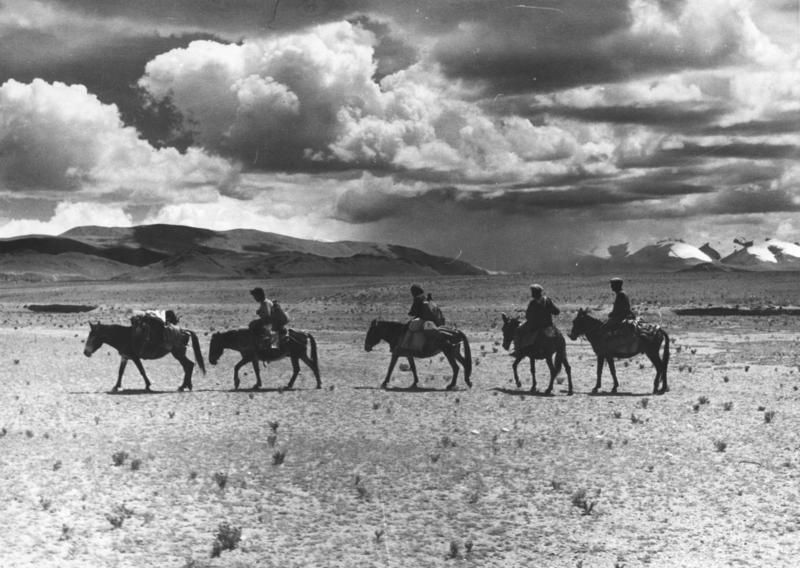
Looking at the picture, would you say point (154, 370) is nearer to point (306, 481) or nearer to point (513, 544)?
point (306, 481)

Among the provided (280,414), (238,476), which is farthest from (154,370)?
(238,476)

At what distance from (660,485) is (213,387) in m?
13.9

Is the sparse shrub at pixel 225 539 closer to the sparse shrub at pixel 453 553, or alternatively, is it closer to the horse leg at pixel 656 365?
the sparse shrub at pixel 453 553

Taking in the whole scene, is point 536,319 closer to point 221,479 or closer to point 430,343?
point 430,343

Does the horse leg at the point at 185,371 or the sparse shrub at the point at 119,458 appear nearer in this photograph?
the sparse shrub at the point at 119,458

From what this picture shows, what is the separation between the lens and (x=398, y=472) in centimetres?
1265

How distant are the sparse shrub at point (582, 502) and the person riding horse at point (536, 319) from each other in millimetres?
9434

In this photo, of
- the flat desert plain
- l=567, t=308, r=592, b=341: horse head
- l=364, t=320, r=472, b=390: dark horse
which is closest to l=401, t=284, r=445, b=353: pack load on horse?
l=364, t=320, r=472, b=390: dark horse

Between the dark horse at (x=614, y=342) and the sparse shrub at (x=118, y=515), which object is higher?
the dark horse at (x=614, y=342)

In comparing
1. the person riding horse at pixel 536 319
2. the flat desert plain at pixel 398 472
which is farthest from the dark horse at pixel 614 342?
the flat desert plain at pixel 398 472

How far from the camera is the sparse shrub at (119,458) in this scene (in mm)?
12797

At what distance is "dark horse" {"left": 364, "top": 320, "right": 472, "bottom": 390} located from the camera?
21.6 metres

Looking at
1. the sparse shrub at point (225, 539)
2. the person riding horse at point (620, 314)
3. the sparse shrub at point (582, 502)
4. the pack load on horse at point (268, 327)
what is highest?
the person riding horse at point (620, 314)

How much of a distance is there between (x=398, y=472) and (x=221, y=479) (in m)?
2.61
